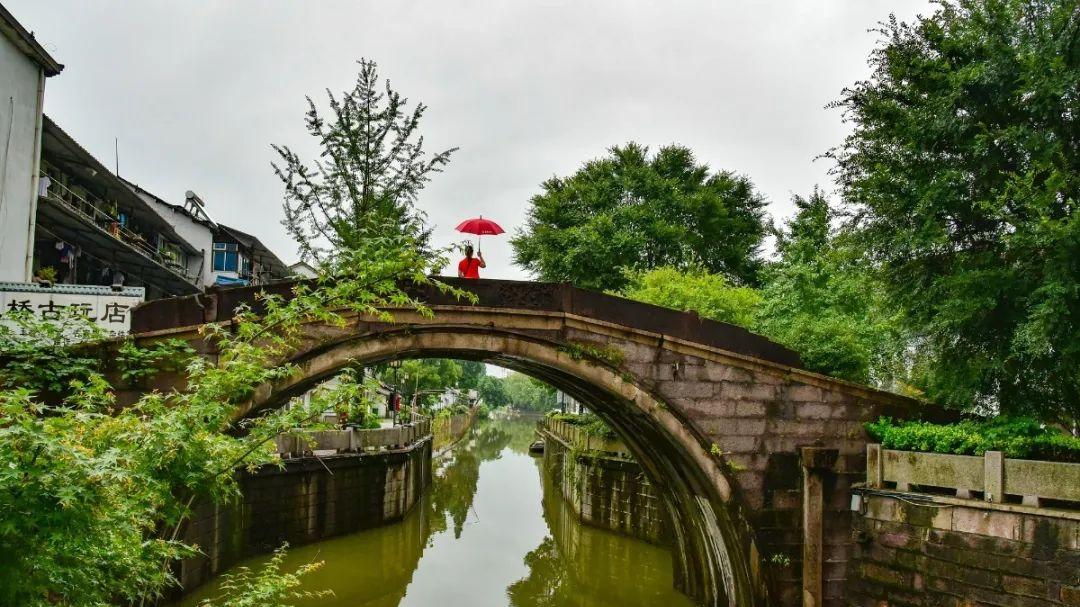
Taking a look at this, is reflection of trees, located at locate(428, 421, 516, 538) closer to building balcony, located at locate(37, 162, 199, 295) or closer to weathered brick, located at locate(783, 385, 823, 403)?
building balcony, located at locate(37, 162, 199, 295)

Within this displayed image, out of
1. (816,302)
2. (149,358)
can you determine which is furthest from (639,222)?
(149,358)

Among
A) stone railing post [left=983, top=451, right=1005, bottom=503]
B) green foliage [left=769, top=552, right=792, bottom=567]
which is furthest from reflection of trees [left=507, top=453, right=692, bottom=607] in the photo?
stone railing post [left=983, top=451, right=1005, bottom=503]

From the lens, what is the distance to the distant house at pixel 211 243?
26656 mm

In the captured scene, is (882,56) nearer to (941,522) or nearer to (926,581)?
→ (941,522)

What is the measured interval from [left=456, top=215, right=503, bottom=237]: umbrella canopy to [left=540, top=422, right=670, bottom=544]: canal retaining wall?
7735mm

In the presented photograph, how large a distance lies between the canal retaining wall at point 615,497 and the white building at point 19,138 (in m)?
13.0

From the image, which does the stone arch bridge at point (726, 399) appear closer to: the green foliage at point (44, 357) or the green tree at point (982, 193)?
the green tree at point (982, 193)

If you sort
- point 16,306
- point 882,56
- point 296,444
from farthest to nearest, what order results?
point 296,444
point 882,56
point 16,306

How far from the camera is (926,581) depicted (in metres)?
8.95

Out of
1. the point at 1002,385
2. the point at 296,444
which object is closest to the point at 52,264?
the point at 296,444

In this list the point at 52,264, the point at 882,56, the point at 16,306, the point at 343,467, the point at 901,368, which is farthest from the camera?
the point at 52,264

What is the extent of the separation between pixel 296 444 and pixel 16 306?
7668 mm

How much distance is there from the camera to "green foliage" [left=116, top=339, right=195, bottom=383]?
8164 millimetres

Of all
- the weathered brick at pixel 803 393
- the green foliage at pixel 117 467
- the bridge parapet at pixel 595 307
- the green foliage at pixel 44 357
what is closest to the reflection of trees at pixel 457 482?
the bridge parapet at pixel 595 307
